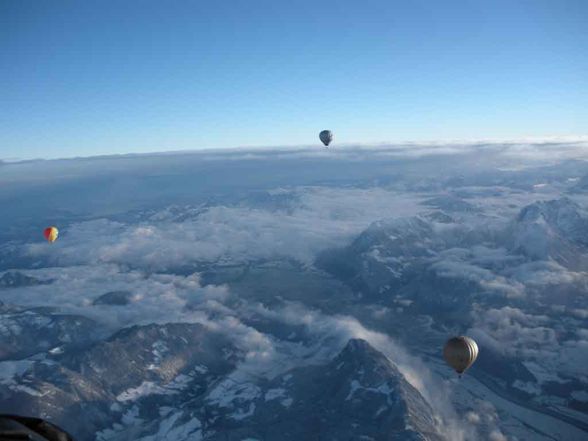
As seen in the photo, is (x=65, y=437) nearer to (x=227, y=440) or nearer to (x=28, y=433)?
(x=28, y=433)

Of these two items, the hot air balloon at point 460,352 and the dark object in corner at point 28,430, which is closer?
the dark object in corner at point 28,430

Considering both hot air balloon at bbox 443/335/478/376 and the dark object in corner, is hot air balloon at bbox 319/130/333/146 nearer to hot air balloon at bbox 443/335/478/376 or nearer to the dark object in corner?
hot air balloon at bbox 443/335/478/376

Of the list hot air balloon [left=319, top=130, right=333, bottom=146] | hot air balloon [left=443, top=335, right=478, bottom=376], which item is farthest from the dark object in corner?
hot air balloon [left=319, top=130, right=333, bottom=146]

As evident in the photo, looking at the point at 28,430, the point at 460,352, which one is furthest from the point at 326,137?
the point at 28,430

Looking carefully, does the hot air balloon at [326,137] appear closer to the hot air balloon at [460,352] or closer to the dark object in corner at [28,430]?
the hot air balloon at [460,352]

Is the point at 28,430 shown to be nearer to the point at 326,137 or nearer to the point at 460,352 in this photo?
the point at 460,352

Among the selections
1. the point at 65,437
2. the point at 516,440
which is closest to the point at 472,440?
the point at 516,440

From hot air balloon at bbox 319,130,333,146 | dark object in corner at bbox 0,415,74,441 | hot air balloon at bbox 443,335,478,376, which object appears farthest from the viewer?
hot air balloon at bbox 319,130,333,146

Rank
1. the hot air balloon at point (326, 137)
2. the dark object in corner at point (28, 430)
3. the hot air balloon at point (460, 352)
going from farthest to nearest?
the hot air balloon at point (326, 137) < the hot air balloon at point (460, 352) < the dark object in corner at point (28, 430)

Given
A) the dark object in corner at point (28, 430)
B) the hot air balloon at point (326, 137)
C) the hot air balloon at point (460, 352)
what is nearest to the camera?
the dark object in corner at point (28, 430)

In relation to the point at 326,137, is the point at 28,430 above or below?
below

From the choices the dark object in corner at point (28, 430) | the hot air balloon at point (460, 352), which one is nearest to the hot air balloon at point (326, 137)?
the hot air balloon at point (460, 352)
